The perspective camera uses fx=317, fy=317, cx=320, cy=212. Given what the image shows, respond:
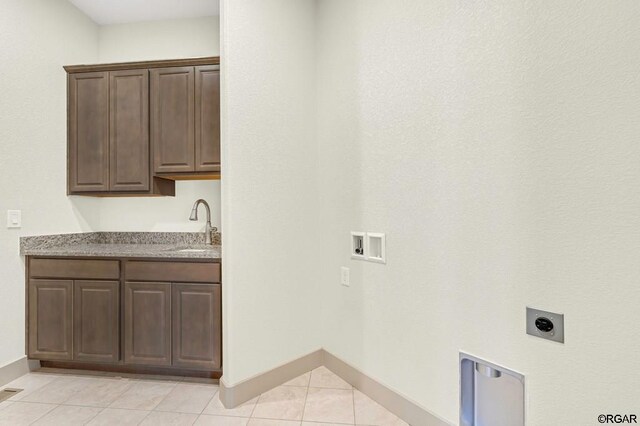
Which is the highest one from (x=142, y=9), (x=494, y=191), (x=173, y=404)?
(x=142, y=9)

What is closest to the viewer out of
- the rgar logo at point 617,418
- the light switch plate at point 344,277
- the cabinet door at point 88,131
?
the rgar logo at point 617,418

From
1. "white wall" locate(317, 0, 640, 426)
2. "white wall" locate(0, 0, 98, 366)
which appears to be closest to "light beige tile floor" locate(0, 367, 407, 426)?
"white wall" locate(317, 0, 640, 426)

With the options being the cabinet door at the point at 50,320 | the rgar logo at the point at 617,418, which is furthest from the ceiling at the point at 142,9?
the rgar logo at the point at 617,418

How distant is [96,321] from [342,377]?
5.92ft

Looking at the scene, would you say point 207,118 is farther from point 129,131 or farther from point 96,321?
point 96,321

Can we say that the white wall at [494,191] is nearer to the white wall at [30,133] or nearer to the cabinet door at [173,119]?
the cabinet door at [173,119]

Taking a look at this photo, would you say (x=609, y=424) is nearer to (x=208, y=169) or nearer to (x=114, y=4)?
(x=208, y=169)

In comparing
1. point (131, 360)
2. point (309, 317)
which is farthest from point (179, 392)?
point (309, 317)

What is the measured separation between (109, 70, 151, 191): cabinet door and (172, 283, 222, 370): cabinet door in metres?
1.02

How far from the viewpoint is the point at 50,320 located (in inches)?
91.6

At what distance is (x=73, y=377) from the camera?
229cm

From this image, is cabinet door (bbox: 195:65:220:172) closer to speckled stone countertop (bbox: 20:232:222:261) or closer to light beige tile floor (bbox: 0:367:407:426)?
speckled stone countertop (bbox: 20:232:222:261)

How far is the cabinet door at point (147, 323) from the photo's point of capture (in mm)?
2215

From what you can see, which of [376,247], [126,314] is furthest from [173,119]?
[376,247]
